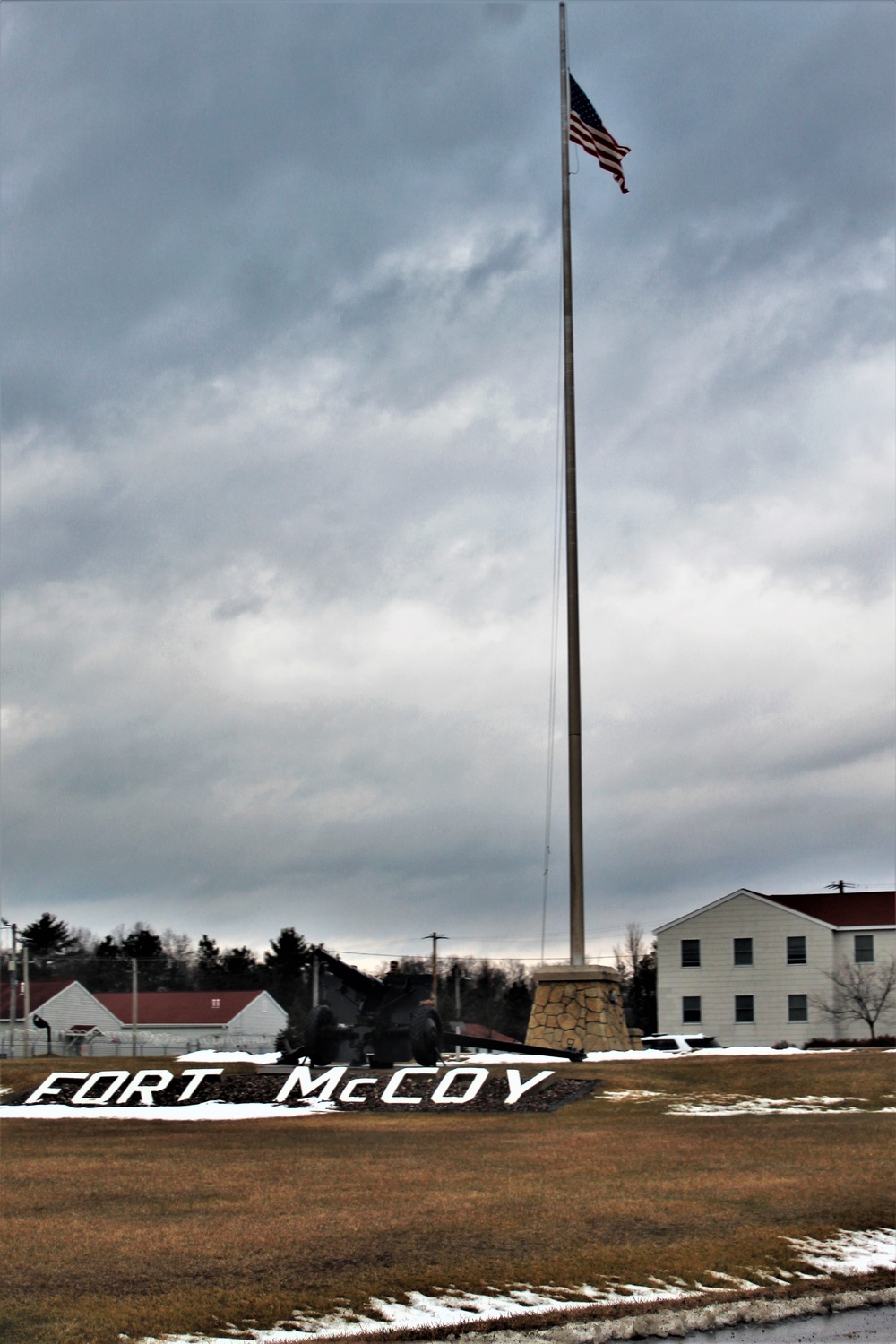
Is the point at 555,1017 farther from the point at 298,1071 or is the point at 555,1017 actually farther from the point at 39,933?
the point at 39,933

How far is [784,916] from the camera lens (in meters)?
51.3

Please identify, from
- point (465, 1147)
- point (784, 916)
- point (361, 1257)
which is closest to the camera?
point (361, 1257)

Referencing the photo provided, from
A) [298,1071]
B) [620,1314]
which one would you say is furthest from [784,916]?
[620,1314]

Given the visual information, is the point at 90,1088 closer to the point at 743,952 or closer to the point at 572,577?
the point at 572,577

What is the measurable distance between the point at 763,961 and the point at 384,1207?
43753 mm

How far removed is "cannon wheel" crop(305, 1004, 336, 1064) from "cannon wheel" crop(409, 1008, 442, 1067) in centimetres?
183

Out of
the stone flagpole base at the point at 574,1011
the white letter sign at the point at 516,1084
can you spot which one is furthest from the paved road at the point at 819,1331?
the stone flagpole base at the point at 574,1011

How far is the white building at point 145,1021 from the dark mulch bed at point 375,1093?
1608 cm

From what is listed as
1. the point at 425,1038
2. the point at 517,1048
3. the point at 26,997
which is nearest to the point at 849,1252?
the point at 425,1038

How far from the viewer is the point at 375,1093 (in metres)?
20.3

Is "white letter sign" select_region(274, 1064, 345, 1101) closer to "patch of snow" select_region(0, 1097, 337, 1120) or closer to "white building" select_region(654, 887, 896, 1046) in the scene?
"patch of snow" select_region(0, 1097, 337, 1120)

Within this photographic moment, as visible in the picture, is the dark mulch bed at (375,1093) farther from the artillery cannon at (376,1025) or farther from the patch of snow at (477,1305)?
the patch of snow at (477,1305)

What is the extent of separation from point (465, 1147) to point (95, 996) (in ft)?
111

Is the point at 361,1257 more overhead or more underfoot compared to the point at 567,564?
more underfoot
